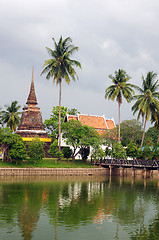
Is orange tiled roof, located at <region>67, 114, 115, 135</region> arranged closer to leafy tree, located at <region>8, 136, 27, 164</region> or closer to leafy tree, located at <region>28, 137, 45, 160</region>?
leafy tree, located at <region>28, 137, 45, 160</region>

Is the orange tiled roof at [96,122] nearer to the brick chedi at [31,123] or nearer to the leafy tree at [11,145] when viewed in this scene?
the brick chedi at [31,123]

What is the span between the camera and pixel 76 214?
23.9 metres

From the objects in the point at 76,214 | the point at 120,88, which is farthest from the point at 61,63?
the point at 76,214

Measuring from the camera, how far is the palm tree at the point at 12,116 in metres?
80.9

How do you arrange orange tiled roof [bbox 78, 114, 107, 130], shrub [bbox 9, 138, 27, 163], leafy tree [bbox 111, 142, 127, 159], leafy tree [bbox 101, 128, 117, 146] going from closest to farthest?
shrub [bbox 9, 138, 27, 163] → leafy tree [bbox 111, 142, 127, 159] → leafy tree [bbox 101, 128, 117, 146] → orange tiled roof [bbox 78, 114, 107, 130]

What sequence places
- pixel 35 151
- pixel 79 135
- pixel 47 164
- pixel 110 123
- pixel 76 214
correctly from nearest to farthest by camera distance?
pixel 76 214, pixel 35 151, pixel 47 164, pixel 79 135, pixel 110 123

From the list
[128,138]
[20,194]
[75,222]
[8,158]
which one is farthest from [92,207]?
[128,138]

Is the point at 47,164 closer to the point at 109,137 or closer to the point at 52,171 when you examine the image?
the point at 52,171

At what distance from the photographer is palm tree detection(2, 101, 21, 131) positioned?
265 ft

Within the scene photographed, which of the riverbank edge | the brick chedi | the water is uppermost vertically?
the brick chedi

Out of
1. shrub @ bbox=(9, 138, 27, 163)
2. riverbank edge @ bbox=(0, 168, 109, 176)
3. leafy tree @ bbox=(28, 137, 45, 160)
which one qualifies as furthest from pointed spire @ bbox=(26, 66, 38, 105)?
riverbank edge @ bbox=(0, 168, 109, 176)

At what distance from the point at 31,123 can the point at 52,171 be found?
20.7 metres

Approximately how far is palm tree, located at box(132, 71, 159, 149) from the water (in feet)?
93.8

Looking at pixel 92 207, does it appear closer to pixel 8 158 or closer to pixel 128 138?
pixel 8 158
